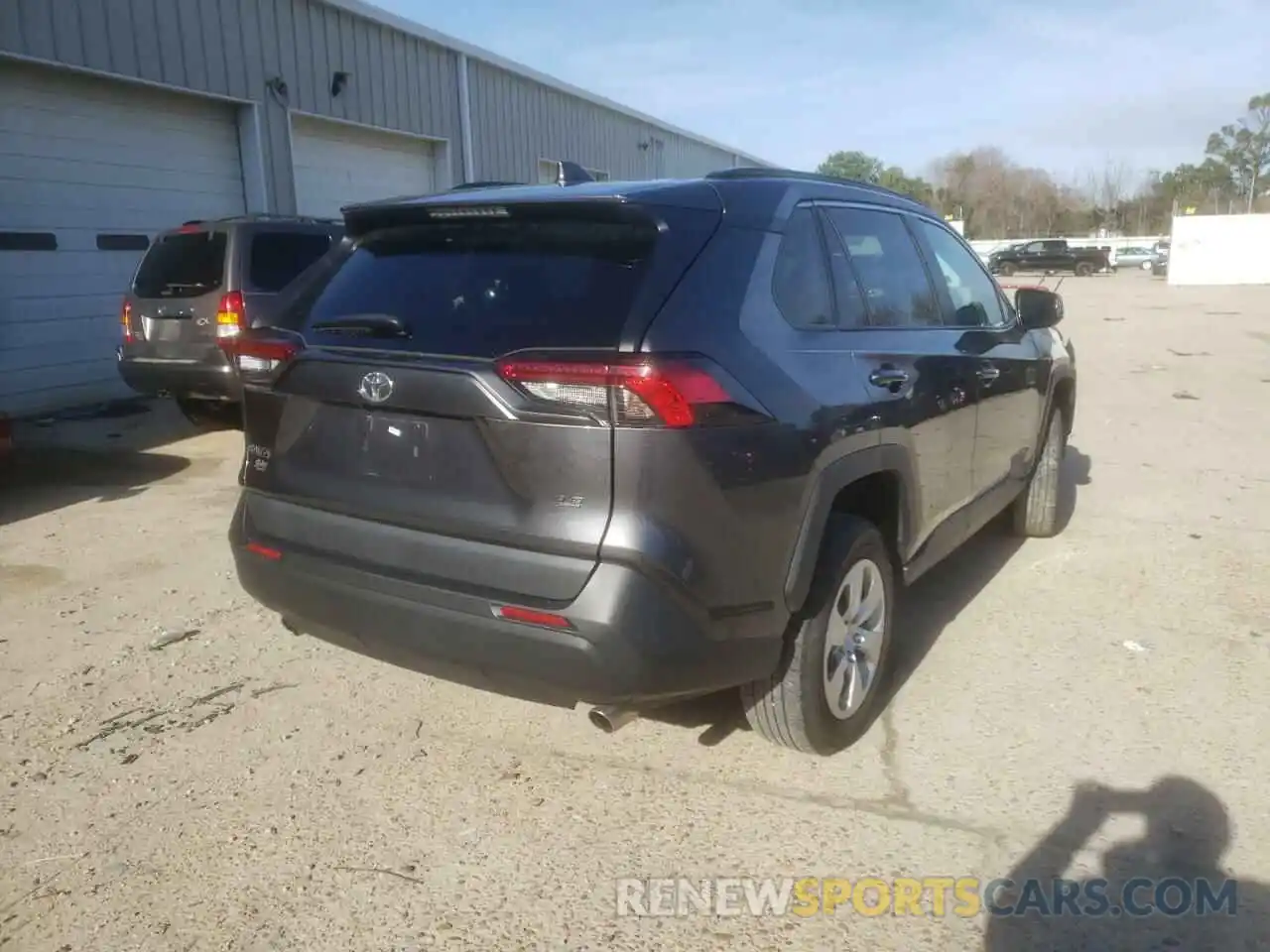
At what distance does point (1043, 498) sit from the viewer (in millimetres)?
5645

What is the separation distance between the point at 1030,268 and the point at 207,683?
162 feet

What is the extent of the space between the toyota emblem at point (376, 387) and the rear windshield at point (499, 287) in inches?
4.1

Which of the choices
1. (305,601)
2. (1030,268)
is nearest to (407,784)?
(305,601)

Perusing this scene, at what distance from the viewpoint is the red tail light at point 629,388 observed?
242 centimetres

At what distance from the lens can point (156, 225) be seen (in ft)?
37.8

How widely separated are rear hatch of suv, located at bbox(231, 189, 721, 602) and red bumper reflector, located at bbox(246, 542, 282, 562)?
0.03 m

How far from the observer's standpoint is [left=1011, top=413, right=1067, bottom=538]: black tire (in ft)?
18.3

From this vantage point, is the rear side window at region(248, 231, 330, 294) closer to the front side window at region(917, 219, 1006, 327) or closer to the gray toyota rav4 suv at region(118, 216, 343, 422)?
the gray toyota rav4 suv at region(118, 216, 343, 422)

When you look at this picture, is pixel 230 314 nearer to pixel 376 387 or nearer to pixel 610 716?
pixel 376 387

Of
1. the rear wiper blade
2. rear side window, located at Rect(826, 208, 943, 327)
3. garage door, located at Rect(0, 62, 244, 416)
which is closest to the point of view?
the rear wiper blade

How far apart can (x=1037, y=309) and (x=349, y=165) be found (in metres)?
A: 12.3

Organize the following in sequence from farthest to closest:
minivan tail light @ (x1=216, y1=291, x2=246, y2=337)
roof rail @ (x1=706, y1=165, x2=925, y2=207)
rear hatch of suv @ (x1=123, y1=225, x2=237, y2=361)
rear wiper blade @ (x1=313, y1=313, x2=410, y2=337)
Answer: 1. rear hatch of suv @ (x1=123, y1=225, x2=237, y2=361)
2. minivan tail light @ (x1=216, y1=291, x2=246, y2=337)
3. roof rail @ (x1=706, y1=165, x2=925, y2=207)
4. rear wiper blade @ (x1=313, y1=313, x2=410, y2=337)

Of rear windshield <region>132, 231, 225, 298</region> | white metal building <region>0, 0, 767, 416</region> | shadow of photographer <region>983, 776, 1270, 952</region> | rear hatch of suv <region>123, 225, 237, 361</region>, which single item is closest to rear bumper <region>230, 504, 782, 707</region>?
shadow of photographer <region>983, 776, 1270, 952</region>

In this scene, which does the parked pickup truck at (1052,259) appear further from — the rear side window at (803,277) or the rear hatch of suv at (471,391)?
the rear hatch of suv at (471,391)
